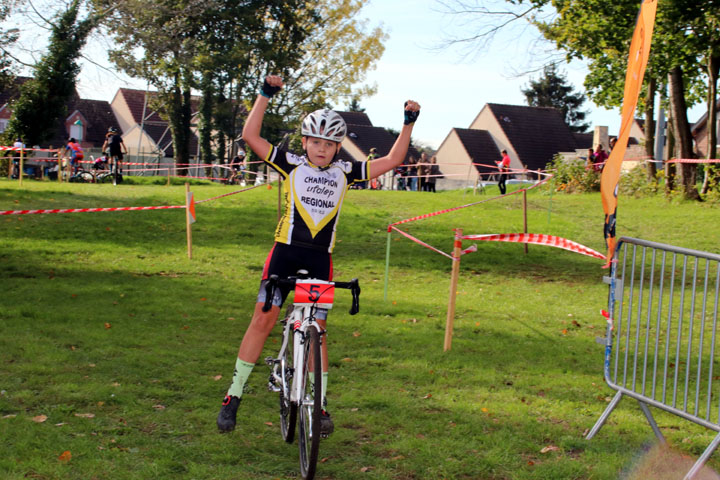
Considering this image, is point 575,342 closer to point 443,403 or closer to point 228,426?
point 443,403

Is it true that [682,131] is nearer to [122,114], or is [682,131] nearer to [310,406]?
[310,406]

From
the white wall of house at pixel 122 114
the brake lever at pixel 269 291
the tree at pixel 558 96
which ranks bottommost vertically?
the brake lever at pixel 269 291

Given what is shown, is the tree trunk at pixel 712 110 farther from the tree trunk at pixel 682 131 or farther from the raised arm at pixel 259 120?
the raised arm at pixel 259 120

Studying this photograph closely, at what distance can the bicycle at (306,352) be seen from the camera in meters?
4.68

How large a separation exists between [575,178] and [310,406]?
83.1 ft

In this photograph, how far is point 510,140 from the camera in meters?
67.5

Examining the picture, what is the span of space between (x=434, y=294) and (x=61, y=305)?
5.54 meters

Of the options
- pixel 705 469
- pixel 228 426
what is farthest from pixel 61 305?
pixel 705 469

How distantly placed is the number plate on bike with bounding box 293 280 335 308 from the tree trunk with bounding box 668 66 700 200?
2021 centimetres

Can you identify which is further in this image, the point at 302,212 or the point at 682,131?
the point at 682,131

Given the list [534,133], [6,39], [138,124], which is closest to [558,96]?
[534,133]

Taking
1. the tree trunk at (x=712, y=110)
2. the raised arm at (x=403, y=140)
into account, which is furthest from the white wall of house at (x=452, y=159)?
the raised arm at (x=403, y=140)

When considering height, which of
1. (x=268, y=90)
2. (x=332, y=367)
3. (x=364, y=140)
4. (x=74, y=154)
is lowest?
(x=332, y=367)

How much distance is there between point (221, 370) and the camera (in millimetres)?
7500
